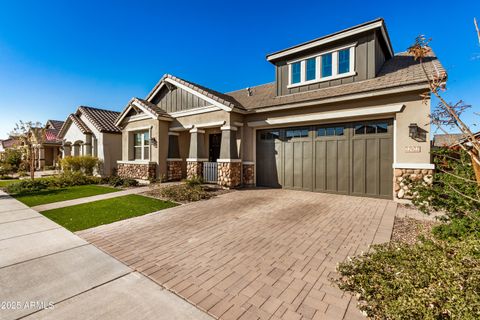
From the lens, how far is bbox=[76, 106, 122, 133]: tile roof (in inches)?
688

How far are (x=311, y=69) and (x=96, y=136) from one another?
58.2 feet

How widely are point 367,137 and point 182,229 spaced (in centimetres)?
809

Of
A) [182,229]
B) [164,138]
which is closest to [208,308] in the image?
[182,229]

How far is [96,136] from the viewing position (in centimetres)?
1781

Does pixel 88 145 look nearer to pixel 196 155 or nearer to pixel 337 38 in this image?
pixel 196 155

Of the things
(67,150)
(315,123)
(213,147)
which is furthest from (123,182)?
(67,150)

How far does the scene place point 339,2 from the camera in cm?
1005

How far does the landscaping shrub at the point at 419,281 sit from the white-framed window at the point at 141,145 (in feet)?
46.4

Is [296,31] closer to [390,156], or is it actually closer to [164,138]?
[390,156]

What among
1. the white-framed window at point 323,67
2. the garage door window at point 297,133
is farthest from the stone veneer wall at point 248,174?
the white-framed window at point 323,67

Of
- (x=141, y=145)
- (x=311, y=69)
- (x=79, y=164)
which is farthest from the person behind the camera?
(x=79, y=164)

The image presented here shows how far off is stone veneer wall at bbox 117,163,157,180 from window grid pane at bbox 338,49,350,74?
11938mm

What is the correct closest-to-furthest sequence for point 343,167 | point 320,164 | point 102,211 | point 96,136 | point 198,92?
point 102,211 < point 343,167 < point 320,164 < point 198,92 < point 96,136

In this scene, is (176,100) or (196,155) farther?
(176,100)
